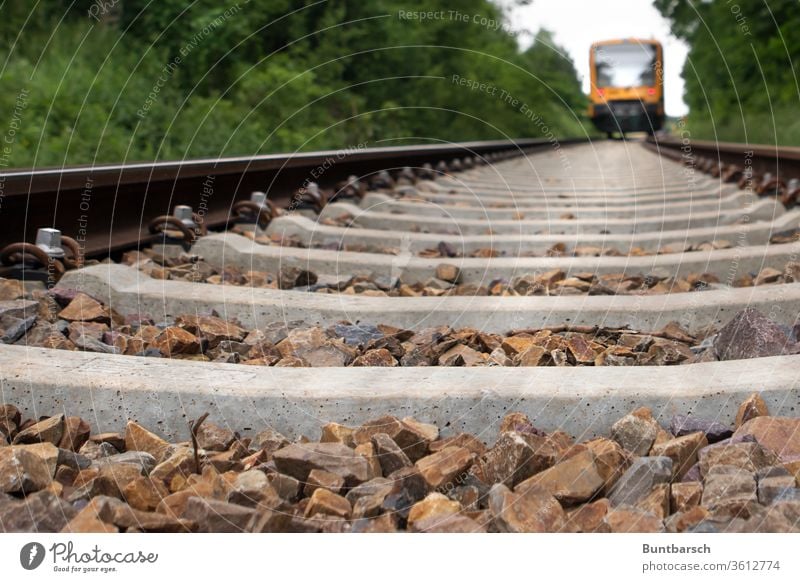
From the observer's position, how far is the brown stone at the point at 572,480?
1.59 m

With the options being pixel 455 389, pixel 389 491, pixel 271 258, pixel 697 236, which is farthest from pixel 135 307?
pixel 697 236

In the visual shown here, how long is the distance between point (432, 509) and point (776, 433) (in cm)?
67

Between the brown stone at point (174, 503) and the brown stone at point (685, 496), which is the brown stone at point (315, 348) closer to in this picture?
the brown stone at point (174, 503)

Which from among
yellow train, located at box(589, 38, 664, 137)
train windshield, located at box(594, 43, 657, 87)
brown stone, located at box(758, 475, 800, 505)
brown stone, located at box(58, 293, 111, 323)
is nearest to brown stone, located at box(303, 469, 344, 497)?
brown stone, located at box(758, 475, 800, 505)

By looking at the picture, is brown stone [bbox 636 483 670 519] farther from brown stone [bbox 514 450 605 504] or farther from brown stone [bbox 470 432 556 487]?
brown stone [bbox 470 432 556 487]

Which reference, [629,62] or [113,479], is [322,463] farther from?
[629,62]

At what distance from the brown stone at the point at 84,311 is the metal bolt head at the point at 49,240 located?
345 millimetres

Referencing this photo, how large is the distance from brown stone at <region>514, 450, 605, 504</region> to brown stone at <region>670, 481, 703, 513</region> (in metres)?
0.12

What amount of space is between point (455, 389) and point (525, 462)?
0.32 metres

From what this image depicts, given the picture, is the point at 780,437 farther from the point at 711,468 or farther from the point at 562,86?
the point at 562,86

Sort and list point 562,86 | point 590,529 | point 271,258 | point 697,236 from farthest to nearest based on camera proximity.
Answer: point 562,86 → point 697,236 → point 271,258 → point 590,529

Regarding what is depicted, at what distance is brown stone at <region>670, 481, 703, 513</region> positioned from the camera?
1.58 metres

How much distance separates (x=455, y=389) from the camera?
1977 millimetres
